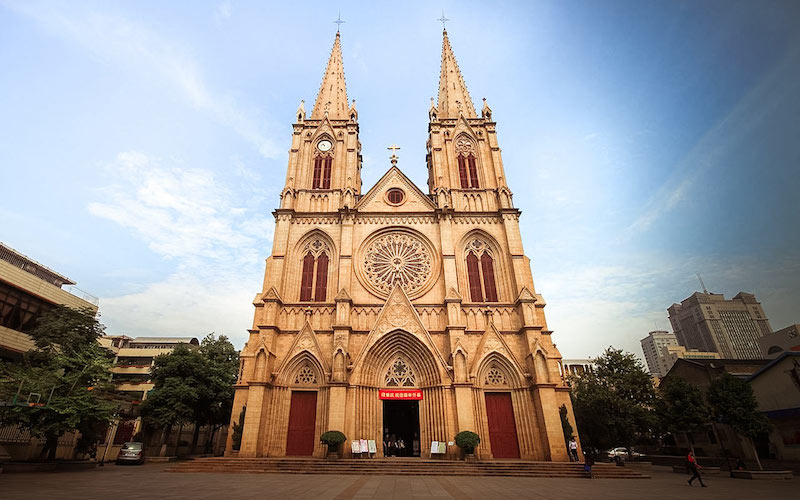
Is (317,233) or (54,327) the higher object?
(317,233)

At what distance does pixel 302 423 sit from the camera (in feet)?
72.2

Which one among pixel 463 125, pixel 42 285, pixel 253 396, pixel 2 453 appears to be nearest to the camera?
pixel 2 453

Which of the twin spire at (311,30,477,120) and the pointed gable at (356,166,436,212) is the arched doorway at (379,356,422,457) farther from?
the twin spire at (311,30,477,120)

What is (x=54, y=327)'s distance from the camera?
834 inches

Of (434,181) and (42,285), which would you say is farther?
(434,181)

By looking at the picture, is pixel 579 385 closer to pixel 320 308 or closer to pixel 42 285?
pixel 320 308

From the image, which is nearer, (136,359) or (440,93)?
(440,93)

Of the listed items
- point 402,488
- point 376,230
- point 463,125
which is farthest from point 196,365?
point 463,125

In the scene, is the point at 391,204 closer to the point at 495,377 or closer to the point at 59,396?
the point at 495,377

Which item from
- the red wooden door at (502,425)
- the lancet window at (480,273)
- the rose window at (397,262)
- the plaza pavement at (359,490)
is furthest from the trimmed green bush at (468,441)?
the rose window at (397,262)

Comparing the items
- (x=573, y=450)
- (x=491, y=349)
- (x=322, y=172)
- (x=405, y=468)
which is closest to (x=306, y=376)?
(x=405, y=468)

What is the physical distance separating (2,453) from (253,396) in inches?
460

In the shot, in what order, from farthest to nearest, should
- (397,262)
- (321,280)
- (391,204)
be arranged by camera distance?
(391,204), (397,262), (321,280)

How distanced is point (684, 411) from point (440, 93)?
32307 mm
